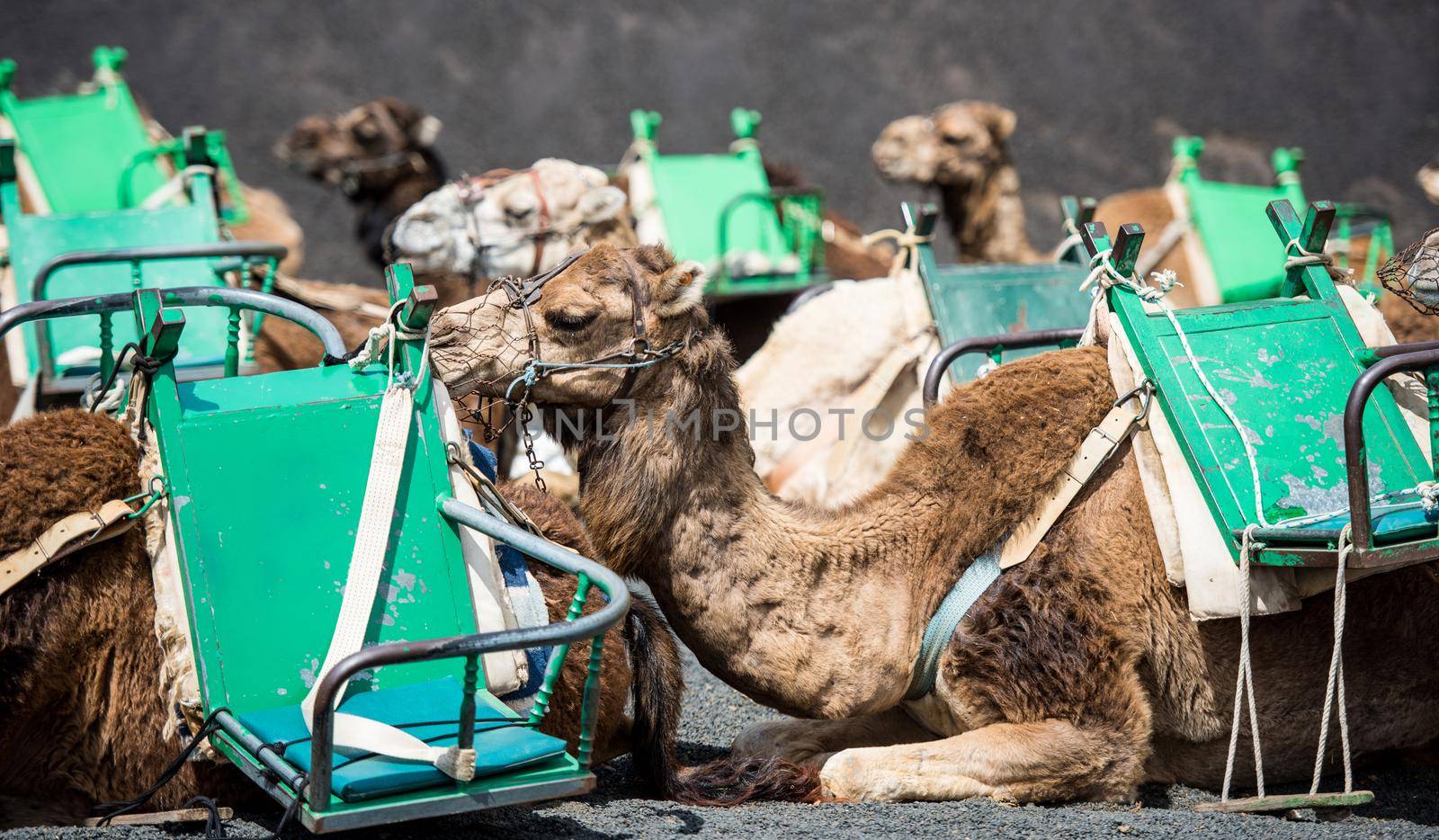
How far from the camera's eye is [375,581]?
124 inches

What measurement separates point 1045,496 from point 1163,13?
1387 cm

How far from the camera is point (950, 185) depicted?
10188 millimetres

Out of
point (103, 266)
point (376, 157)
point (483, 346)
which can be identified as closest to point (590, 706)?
point (483, 346)

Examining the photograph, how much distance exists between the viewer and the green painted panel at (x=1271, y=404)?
3.75m

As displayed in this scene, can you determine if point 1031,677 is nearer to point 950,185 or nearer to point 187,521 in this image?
point 187,521

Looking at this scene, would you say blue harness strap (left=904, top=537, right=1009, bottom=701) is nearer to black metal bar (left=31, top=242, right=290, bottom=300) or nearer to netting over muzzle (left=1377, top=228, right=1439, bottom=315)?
netting over muzzle (left=1377, top=228, right=1439, bottom=315)

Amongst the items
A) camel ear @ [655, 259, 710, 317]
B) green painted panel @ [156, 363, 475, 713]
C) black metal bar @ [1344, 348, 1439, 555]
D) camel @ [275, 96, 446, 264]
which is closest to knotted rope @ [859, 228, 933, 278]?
camel ear @ [655, 259, 710, 317]

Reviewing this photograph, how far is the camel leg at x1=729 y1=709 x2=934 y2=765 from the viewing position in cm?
424

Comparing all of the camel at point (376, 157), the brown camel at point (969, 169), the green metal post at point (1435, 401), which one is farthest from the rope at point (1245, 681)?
the camel at point (376, 157)

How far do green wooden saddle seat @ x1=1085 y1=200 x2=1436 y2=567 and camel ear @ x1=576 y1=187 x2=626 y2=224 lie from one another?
10.3 ft

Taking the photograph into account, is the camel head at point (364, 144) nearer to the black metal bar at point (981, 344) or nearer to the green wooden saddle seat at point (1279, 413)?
the black metal bar at point (981, 344)

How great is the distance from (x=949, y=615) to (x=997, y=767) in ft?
1.36

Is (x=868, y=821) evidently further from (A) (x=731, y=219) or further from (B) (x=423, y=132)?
(B) (x=423, y=132)

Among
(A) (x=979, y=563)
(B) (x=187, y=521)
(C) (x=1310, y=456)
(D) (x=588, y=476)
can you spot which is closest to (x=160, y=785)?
(B) (x=187, y=521)
